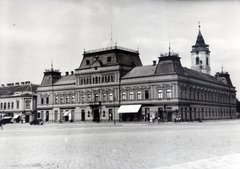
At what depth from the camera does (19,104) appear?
87.0 metres

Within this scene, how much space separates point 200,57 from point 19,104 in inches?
1953

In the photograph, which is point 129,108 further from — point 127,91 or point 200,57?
point 200,57

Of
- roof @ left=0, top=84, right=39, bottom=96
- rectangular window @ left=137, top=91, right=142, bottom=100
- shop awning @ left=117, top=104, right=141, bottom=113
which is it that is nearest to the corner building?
shop awning @ left=117, top=104, right=141, bottom=113

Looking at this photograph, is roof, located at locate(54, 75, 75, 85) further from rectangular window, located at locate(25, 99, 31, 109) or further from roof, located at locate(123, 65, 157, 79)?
roof, located at locate(123, 65, 157, 79)

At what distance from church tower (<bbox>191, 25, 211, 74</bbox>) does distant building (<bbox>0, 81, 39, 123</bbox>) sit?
4407cm

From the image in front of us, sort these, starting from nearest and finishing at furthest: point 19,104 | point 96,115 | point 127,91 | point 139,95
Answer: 1. point 139,95
2. point 127,91
3. point 96,115
4. point 19,104

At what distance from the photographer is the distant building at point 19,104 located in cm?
8650

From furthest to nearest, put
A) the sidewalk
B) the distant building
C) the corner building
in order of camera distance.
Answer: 1. the distant building
2. the corner building
3. the sidewalk

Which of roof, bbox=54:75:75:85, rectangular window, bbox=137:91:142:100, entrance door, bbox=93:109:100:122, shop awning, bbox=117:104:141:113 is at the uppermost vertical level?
roof, bbox=54:75:75:85

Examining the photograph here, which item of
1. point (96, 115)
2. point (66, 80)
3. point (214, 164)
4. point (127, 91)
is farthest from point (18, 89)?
point (214, 164)

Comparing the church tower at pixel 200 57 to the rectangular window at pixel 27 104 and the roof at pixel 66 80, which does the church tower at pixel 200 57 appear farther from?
the rectangular window at pixel 27 104

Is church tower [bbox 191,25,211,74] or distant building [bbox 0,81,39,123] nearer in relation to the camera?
distant building [bbox 0,81,39,123]

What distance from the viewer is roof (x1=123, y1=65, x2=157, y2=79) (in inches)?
2582

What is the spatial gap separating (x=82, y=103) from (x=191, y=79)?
76.5 feet
